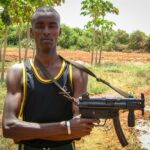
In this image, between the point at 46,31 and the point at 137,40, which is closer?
the point at 46,31

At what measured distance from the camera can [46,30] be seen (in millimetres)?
2434

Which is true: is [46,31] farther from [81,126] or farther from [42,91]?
[81,126]

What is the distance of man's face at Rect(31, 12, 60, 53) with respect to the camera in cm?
243

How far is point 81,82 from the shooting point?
248 centimetres

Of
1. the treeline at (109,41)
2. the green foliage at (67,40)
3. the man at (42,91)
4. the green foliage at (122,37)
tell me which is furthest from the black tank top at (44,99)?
the green foliage at (122,37)

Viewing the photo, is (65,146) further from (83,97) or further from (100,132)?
(100,132)

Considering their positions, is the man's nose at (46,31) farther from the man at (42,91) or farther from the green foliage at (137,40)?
the green foliage at (137,40)

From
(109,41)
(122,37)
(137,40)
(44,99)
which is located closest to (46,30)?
(44,99)

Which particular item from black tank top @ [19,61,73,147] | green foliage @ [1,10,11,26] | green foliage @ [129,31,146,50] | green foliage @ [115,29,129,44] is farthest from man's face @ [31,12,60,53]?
green foliage @ [115,29,129,44]

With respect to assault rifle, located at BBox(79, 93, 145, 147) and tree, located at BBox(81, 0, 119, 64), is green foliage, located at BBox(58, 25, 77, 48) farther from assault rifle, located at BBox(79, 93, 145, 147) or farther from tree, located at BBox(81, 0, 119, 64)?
assault rifle, located at BBox(79, 93, 145, 147)

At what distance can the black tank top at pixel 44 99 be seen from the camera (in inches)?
94.4

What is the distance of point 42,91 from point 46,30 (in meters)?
0.39

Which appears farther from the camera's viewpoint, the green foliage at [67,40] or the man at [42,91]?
the green foliage at [67,40]

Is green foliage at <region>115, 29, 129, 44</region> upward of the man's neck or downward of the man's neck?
upward
